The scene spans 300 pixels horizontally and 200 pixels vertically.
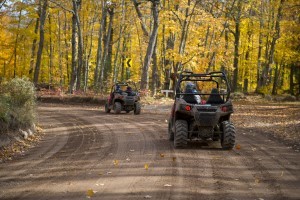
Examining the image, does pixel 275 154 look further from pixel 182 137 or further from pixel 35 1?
pixel 35 1

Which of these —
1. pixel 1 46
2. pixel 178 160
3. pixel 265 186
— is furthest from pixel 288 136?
pixel 1 46

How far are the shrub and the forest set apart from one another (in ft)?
42.3

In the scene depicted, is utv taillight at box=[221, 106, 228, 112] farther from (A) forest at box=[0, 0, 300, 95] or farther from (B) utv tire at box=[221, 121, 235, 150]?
(A) forest at box=[0, 0, 300, 95]

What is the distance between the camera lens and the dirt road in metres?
6.09

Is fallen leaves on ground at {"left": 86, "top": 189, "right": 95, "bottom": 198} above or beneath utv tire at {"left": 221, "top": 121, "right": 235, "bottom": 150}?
beneath

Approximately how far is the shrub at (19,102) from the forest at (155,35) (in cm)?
1289

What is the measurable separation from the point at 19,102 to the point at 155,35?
628 inches

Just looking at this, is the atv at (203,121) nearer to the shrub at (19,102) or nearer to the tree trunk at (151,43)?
the shrub at (19,102)

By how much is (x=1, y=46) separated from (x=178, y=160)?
1224 inches

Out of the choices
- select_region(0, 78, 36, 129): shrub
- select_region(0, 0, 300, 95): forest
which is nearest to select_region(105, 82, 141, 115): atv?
select_region(0, 0, 300, 95): forest

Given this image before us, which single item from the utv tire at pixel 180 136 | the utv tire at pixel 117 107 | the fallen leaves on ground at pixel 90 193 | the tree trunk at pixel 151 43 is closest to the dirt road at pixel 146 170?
the fallen leaves on ground at pixel 90 193

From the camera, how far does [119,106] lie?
66.8 ft

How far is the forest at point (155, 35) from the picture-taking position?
27.8 meters

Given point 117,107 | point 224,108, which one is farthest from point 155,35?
point 224,108
